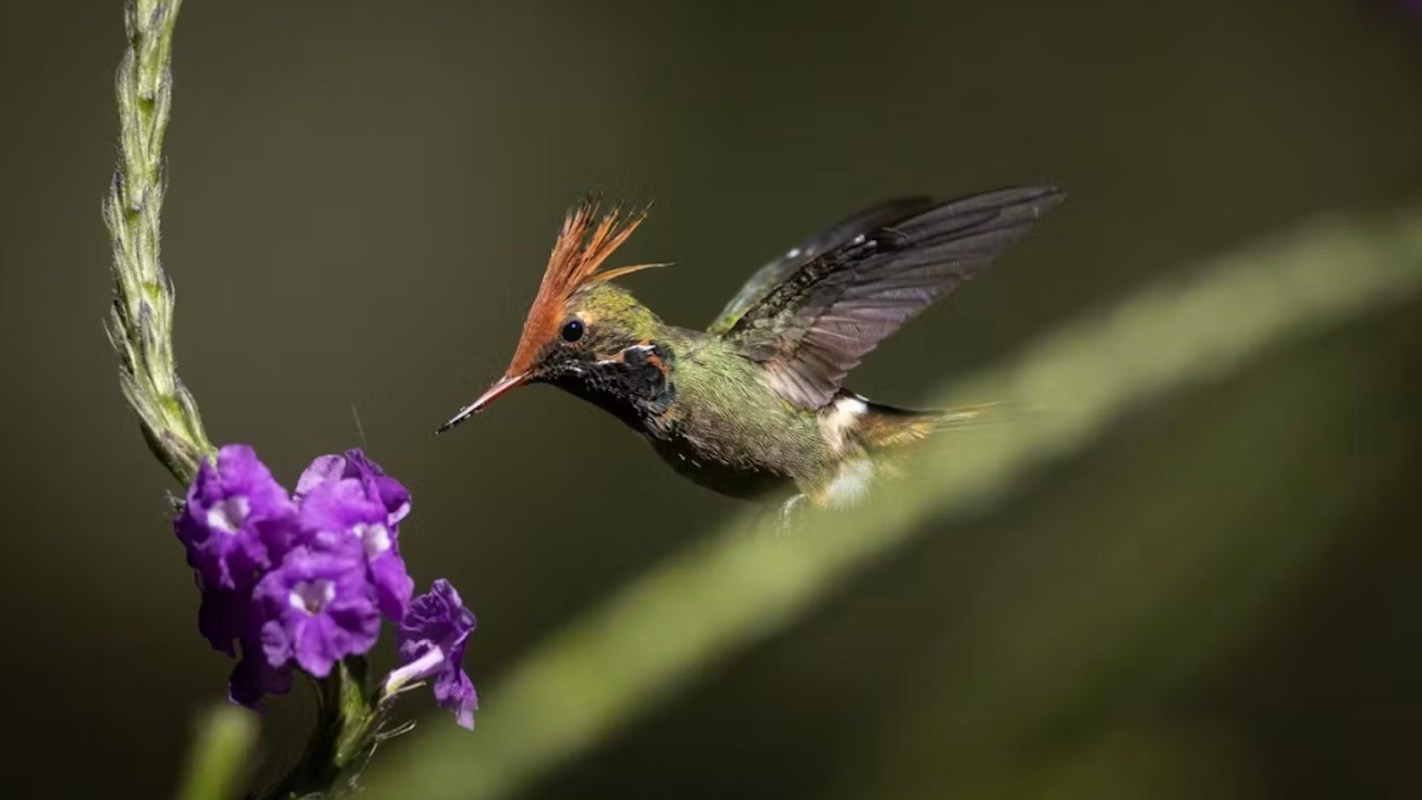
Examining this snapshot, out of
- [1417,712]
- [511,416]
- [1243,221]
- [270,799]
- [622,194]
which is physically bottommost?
[1417,712]

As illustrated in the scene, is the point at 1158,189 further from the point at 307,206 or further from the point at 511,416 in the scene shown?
the point at 307,206

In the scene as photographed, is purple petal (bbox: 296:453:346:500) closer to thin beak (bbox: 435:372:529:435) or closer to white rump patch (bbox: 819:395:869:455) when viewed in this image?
thin beak (bbox: 435:372:529:435)

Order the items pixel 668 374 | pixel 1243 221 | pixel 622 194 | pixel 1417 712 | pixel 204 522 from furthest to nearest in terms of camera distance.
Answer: pixel 1243 221 < pixel 1417 712 < pixel 668 374 < pixel 622 194 < pixel 204 522

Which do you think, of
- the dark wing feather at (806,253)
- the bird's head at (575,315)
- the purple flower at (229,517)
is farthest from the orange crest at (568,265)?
the purple flower at (229,517)

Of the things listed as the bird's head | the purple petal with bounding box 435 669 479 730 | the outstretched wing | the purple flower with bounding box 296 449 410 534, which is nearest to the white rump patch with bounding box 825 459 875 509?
the outstretched wing

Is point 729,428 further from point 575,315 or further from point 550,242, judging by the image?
point 550,242

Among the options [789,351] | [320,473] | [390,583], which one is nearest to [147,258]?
[320,473]

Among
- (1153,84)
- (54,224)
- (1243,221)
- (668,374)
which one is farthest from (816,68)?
(668,374)
